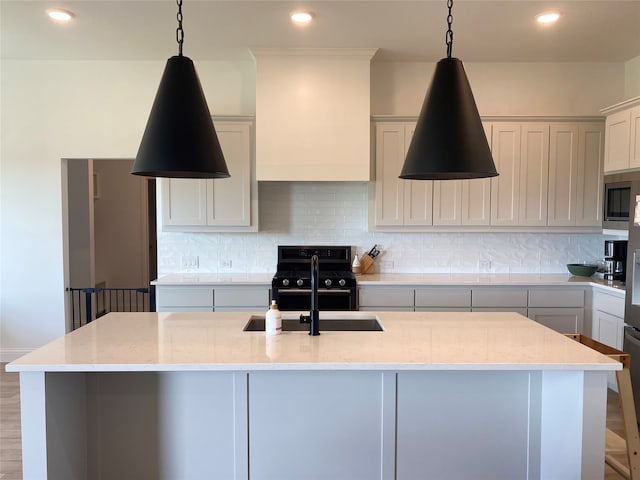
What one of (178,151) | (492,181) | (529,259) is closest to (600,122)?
(492,181)

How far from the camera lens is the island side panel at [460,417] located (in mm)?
2025

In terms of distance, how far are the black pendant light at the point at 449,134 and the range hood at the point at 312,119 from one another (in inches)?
76.7

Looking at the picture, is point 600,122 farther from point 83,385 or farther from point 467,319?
point 83,385

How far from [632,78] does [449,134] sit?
3494 mm

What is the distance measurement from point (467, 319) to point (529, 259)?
2.40 metres

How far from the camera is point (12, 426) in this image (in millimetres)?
3154

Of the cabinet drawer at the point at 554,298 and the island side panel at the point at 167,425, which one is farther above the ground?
the cabinet drawer at the point at 554,298

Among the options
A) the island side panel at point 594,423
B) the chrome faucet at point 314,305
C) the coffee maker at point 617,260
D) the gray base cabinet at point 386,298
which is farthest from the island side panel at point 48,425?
A: the coffee maker at point 617,260

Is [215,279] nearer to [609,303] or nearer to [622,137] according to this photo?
[609,303]

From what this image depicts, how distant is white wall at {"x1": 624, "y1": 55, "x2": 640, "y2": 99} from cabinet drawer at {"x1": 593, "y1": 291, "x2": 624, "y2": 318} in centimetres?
194

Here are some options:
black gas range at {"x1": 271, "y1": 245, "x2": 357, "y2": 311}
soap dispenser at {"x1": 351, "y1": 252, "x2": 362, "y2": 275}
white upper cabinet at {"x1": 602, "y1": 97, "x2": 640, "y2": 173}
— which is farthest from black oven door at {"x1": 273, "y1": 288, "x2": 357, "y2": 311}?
white upper cabinet at {"x1": 602, "y1": 97, "x2": 640, "y2": 173}

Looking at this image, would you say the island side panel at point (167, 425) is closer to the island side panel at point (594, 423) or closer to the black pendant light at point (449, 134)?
the black pendant light at point (449, 134)

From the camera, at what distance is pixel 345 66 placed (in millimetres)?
3986

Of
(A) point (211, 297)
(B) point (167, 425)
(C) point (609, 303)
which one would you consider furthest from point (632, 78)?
(B) point (167, 425)
